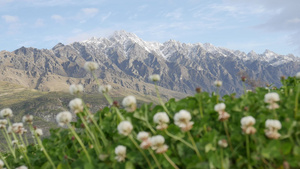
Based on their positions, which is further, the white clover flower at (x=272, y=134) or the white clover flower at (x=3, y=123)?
the white clover flower at (x=3, y=123)

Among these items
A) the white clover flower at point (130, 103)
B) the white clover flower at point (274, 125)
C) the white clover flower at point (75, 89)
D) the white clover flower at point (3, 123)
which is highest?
the white clover flower at point (75, 89)

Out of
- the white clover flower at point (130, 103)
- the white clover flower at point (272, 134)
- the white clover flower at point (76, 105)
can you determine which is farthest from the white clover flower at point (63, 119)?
the white clover flower at point (272, 134)

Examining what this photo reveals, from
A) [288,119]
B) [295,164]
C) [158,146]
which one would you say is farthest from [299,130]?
[158,146]

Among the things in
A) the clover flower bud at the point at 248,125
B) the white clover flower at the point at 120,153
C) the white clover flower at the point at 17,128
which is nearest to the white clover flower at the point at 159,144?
the white clover flower at the point at 120,153

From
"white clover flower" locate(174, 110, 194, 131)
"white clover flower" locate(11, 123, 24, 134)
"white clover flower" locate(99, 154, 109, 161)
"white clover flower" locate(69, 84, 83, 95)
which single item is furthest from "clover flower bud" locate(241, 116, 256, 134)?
"white clover flower" locate(11, 123, 24, 134)

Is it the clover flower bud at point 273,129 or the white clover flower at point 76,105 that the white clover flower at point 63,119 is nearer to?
the white clover flower at point 76,105

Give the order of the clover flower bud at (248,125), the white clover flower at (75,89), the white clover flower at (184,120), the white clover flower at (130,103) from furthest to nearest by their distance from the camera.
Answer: the white clover flower at (75,89) → the white clover flower at (130,103) → the white clover flower at (184,120) → the clover flower bud at (248,125)

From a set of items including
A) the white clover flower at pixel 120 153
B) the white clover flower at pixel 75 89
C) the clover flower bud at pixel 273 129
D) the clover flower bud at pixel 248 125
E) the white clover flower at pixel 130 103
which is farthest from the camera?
the white clover flower at pixel 75 89

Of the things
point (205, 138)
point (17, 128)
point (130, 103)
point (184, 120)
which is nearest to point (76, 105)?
point (130, 103)

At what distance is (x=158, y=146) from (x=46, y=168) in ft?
8.65

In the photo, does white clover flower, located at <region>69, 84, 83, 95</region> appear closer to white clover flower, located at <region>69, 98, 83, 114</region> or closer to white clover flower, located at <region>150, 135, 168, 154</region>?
white clover flower, located at <region>69, 98, 83, 114</region>

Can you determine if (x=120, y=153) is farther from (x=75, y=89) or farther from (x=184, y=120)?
(x=75, y=89)

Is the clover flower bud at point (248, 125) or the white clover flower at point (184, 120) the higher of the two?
the white clover flower at point (184, 120)

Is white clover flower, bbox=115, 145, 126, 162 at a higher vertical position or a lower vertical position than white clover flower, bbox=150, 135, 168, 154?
lower
